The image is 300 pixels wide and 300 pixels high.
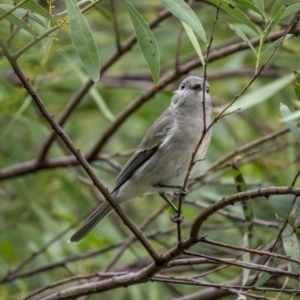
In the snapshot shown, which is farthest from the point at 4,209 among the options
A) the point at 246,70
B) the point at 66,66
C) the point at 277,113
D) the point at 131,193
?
the point at 277,113

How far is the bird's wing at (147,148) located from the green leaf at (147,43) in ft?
4.07

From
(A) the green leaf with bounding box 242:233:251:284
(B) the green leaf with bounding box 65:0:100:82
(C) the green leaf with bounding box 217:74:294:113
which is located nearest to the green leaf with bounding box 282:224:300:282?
(A) the green leaf with bounding box 242:233:251:284

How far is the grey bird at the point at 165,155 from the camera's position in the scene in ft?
10.9

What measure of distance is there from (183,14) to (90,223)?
1508mm

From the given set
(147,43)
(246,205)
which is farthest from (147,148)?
(147,43)

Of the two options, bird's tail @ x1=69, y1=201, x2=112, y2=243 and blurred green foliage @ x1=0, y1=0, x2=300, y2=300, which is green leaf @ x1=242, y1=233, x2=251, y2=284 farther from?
bird's tail @ x1=69, y1=201, x2=112, y2=243

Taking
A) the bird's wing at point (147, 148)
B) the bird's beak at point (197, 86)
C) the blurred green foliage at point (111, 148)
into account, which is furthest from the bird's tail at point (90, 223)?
the bird's beak at point (197, 86)

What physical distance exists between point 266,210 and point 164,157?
0.94m

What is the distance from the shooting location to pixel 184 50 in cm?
456

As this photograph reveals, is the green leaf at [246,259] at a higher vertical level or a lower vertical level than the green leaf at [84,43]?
lower

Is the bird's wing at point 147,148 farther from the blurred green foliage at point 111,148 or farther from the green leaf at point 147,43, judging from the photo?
the green leaf at point 147,43

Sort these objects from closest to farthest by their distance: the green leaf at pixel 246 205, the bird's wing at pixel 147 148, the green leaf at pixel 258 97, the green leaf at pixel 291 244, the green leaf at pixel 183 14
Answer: the green leaf at pixel 183 14, the green leaf at pixel 291 244, the green leaf at pixel 246 205, the green leaf at pixel 258 97, the bird's wing at pixel 147 148

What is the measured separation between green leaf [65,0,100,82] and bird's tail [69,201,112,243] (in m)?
1.45

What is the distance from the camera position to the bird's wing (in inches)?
135
